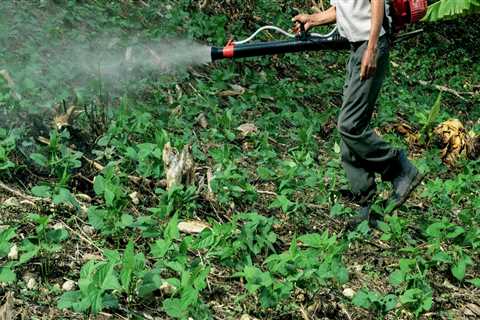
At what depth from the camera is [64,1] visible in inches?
306

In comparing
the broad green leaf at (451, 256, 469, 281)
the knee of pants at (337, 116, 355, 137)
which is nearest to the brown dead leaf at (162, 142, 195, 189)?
the knee of pants at (337, 116, 355, 137)

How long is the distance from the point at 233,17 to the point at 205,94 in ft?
10.1

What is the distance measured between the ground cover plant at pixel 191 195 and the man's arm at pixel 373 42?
1076mm

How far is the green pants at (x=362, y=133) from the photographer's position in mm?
4719

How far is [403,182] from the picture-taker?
5.07 meters

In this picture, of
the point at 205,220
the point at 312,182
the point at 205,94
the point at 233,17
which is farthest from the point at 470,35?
the point at 205,220

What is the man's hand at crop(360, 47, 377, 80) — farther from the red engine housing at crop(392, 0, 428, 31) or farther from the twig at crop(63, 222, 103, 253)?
the twig at crop(63, 222, 103, 253)

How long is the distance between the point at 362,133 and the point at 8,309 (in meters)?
2.91

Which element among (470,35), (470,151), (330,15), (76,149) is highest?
(330,15)

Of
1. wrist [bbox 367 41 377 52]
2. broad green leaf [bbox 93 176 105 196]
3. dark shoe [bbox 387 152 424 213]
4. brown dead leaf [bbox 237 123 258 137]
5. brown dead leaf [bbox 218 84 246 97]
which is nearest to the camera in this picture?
broad green leaf [bbox 93 176 105 196]

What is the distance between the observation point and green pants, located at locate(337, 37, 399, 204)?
4719 millimetres

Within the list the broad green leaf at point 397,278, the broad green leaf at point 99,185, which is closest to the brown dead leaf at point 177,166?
the broad green leaf at point 99,185

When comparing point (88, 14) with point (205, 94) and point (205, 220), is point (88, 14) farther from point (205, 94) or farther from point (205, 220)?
point (205, 220)

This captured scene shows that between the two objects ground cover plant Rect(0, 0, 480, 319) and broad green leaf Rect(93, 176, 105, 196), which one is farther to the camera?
broad green leaf Rect(93, 176, 105, 196)
